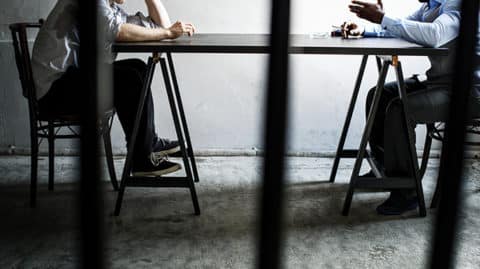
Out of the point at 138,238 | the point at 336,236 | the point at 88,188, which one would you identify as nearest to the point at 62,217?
the point at 138,238

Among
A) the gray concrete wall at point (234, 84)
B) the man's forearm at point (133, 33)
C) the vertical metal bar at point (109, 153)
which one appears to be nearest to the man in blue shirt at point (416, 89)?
the gray concrete wall at point (234, 84)

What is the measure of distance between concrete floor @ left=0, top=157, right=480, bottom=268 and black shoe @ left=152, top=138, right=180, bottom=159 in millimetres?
197

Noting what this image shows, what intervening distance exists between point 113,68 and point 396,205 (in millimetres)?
1548

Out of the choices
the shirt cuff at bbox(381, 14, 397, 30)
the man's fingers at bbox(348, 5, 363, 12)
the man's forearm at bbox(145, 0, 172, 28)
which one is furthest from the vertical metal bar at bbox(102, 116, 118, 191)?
the shirt cuff at bbox(381, 14, 397, 30)

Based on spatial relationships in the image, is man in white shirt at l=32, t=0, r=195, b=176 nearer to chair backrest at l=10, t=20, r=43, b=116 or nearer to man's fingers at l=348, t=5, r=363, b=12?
chair backrest at l=10, t=20, r=43, b=116

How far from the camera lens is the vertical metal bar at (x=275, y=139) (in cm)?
48

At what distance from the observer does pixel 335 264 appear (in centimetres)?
245

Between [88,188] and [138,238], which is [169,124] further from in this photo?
[88,188]

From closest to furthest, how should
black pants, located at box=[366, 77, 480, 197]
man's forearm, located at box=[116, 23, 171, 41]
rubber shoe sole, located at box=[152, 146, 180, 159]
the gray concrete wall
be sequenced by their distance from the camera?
man's forearm, located at box=[116, 23, 171, 41], black pants, located at box=[366, 77, 480, 197], rubber shoe sole, located at box=[152, 146, 180, 159], the gray concrete wall

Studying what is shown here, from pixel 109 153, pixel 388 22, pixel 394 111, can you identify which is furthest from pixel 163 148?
pixel 388 22

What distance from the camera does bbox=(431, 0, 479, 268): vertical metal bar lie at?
496mm

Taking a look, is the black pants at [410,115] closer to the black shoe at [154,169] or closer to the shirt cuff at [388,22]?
the shirt cuff at [388,22]

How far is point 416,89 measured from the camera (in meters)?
3.23

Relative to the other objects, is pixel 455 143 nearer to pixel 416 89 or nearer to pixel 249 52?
pixel 249 52
